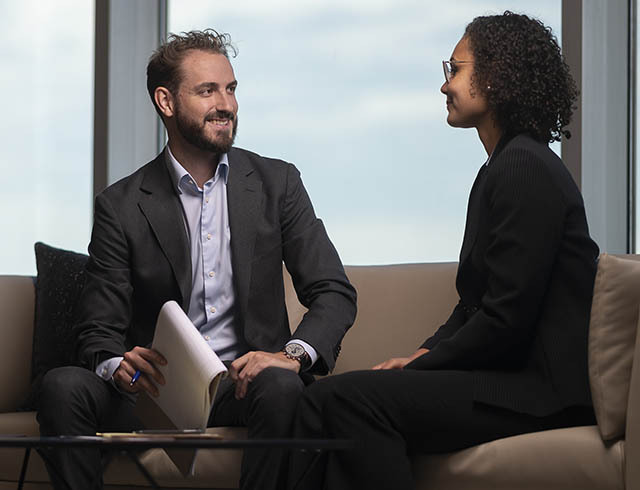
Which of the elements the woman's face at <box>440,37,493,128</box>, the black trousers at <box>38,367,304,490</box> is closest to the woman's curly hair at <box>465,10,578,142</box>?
the woman's face at <box>440,37,493,128</box>

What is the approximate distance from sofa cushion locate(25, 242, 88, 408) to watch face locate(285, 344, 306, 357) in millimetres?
792

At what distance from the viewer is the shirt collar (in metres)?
2.58

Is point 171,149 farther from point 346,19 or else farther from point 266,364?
point 346,19

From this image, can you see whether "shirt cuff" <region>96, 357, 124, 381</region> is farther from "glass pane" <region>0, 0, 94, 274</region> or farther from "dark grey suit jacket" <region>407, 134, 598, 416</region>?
"glass pane" <region>0, 0, 94, 274</region>

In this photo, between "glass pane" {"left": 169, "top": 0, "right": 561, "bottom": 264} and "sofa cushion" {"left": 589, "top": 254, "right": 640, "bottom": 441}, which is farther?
"glass pane" {"left": 169, "top": 0, "right": 561, "bottom": 264}

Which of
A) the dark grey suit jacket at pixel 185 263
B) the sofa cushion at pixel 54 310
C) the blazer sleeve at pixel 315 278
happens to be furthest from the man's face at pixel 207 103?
the sofa cushion at pixel 54 310

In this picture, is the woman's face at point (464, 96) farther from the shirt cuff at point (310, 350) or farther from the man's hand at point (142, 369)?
the man's hand at point (142, 369)

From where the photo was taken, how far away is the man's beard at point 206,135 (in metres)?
2.58

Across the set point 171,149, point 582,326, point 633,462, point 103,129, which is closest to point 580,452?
point 633,462

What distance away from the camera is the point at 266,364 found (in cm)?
216

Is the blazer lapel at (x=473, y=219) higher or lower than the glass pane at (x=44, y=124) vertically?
lower

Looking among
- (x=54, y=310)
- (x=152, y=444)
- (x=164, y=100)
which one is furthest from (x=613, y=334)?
(x=54, y=310)

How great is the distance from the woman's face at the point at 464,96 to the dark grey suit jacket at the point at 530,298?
0.20 m

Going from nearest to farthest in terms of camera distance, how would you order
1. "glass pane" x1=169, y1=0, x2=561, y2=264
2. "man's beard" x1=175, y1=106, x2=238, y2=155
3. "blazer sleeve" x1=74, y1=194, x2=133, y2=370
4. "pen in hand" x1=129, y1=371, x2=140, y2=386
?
1. "pen in hand" x1=129, y1=371, x2=140, y2=386
2. "blazer sleeve" x1=74, y1=194, x2=133, y2=370
3. "man's beard" x1=175, y1=106, x2=238, y2=155
4. "glass pane" x1=169, y1=0, x2=561, y2=264
